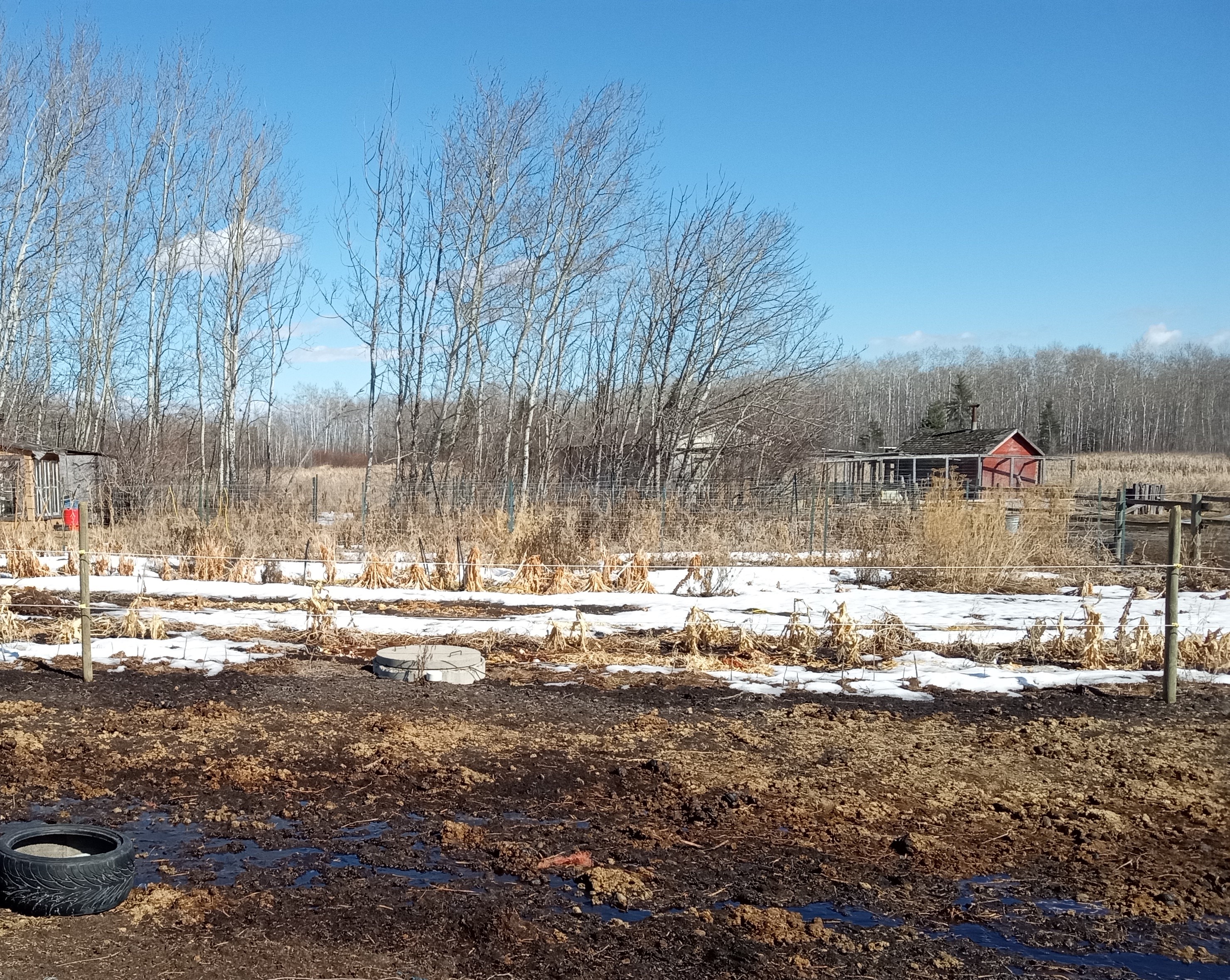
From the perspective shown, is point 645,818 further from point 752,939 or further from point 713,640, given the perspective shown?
point 713,640

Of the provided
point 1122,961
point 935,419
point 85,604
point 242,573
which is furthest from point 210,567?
point 935,419

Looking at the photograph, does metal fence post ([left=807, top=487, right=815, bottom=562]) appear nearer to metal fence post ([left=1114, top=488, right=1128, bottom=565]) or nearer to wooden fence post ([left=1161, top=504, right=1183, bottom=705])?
metal fence post ([left=1114, top=488, right=1128, bottom=565])

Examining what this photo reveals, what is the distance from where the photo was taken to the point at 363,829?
4.82m

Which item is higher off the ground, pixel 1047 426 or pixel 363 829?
pixel 1047 426

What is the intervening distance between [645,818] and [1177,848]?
8.34 feet

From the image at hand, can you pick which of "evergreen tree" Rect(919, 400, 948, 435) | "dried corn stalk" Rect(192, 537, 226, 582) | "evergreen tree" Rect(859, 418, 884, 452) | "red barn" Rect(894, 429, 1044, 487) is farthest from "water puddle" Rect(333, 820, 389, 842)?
"evergreen tree" Rect(859, 418, 884, 452)

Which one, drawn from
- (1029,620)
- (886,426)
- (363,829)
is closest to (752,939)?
(363,829)

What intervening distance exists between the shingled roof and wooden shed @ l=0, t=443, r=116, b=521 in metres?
30.5

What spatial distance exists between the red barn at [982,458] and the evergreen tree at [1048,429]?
94.8 ft

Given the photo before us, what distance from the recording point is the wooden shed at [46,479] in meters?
21.4

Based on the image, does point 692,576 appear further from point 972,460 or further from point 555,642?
point 972,460

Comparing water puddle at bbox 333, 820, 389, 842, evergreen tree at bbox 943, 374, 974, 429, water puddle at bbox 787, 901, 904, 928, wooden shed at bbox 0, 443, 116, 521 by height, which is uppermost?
evergreen tree at bbox 943, 374, 974, 429

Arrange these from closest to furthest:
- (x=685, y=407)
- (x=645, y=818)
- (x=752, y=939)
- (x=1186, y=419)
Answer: (x=752, y=939), (x=645, y=818), (x=685, y=407), (x=1186, y=419)

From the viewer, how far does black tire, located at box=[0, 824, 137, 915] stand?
148 inches
